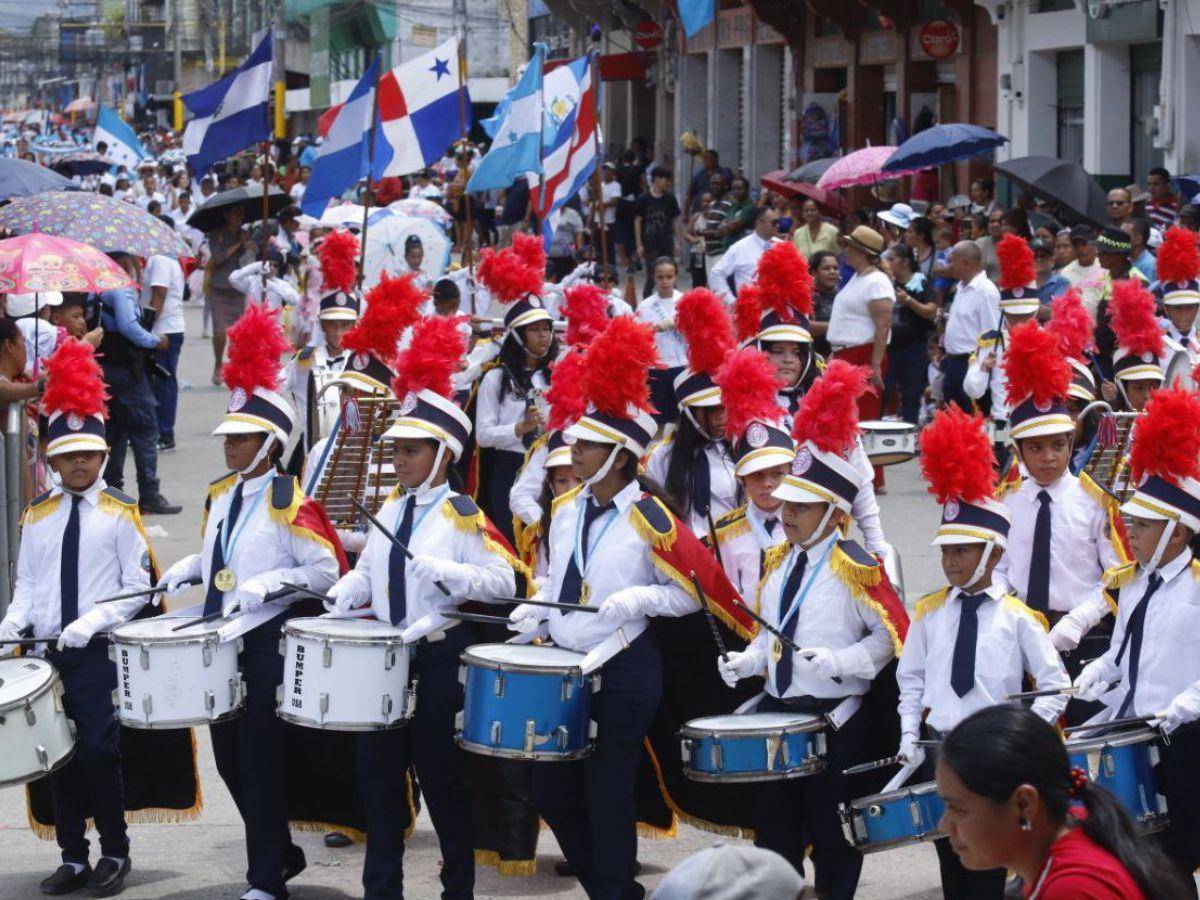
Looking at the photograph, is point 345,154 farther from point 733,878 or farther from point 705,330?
point 733,878

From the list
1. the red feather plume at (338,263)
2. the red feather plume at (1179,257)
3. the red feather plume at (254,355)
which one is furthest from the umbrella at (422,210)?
the red feather plume at (254,355)

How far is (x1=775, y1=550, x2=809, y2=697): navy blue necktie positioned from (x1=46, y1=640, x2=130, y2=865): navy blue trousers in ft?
7.82

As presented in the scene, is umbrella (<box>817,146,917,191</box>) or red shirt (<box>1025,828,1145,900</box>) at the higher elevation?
umbrella (<box>817,146,917,191</box>)

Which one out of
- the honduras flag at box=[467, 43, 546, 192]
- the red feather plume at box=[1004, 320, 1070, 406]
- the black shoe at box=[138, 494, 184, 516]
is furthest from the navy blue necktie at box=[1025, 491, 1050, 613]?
the honduras flag at box=[467, 43, 546, 192]

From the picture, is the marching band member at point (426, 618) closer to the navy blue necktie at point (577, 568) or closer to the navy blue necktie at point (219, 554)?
the navy blue necktie at point (577, 568)

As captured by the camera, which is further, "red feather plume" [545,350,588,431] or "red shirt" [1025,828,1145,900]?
"red feather plume" [545,350,588,431]

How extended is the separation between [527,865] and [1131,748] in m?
2.43

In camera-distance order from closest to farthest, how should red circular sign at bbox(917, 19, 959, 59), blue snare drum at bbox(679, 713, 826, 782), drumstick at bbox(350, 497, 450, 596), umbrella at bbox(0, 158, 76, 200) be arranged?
1. blue snare drum at bbox(679, 713, 826, 782)
2. drumstick at bbox(350, 497, 450, 596)
3. umbrella at bbox(0, 158, 76, 200)
4. red circular sign at bbox(917, 19, 959, 59)

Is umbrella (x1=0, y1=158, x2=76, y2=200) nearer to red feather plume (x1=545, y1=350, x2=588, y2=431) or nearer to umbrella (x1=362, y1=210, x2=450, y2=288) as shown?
umbrella (x1=362, y1=210, x2=450, y2=288)

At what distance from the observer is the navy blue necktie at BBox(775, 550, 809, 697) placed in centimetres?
667

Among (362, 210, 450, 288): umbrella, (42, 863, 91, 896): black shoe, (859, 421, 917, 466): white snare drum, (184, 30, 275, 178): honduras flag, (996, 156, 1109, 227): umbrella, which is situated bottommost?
(42, 863, 91, 896): black shoe

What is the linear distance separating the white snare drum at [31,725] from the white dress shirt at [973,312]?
857cm

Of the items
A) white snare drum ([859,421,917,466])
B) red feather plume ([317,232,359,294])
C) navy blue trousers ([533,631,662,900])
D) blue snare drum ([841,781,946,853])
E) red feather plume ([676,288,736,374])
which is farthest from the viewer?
red feather plume ([317,232,359,294])

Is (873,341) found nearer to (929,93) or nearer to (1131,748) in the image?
(1131,748)
